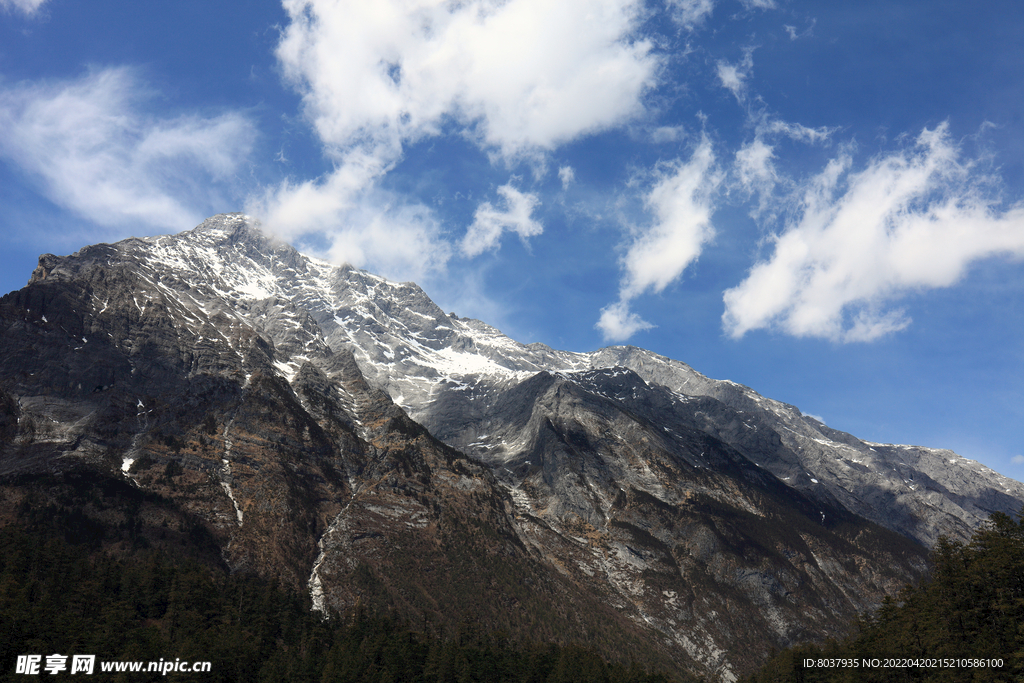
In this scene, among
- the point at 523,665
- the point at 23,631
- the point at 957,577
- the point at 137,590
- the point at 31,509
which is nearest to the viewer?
the point at 957,577

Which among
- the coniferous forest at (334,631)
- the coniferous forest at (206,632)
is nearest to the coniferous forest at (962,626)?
the coniferous forest at (334,631)

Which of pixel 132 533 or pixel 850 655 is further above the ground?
pixel 132 533

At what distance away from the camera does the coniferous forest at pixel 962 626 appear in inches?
3150

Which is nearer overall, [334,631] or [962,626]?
[962,626]

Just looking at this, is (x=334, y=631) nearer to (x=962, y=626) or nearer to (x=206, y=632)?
(x=206, y=632)

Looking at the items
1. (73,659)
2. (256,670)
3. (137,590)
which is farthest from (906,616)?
(137,590)

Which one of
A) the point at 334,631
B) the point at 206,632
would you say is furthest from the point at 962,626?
the point at 206,632

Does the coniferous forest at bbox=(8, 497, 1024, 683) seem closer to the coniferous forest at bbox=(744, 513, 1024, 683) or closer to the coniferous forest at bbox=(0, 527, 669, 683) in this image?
the coniferous forest at bbox=(744, 513, 1024, 683)

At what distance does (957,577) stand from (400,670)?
4492 inches

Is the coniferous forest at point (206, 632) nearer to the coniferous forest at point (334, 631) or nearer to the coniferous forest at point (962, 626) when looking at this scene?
the coniferous forest at point (334, 631)

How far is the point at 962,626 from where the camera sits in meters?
88.9

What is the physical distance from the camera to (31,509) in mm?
184625

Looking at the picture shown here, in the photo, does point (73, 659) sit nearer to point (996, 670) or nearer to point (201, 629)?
point (201, 629)

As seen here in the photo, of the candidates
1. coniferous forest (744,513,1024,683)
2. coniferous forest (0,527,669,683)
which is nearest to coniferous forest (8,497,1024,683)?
coniferous forest (744,513,1024,683)
